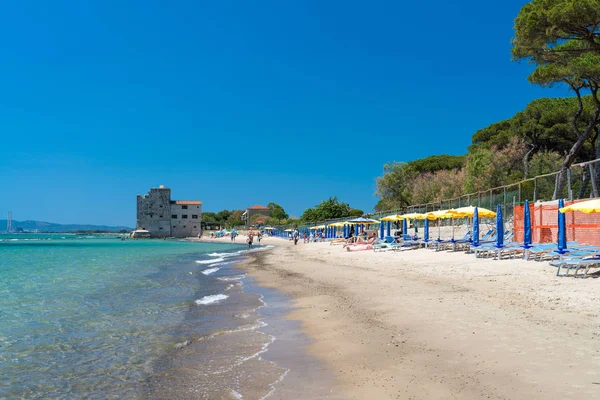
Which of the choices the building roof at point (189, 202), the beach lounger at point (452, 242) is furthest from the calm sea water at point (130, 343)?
the building roof at point (189, 202)

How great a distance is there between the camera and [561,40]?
19766mm

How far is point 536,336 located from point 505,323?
756 millimetres

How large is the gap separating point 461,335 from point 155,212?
116147mm

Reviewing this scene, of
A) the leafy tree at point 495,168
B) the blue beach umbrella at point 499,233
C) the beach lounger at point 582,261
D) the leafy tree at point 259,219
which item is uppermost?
the leafy tree at point 495,168

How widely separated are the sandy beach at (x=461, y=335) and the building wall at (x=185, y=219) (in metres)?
110

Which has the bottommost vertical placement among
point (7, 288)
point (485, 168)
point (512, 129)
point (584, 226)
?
point (7, 288)

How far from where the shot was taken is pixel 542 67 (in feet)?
69.2

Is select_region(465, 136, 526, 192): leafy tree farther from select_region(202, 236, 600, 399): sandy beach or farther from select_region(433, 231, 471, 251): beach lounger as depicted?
select_region(202, 236, 600, 399): sandy beach

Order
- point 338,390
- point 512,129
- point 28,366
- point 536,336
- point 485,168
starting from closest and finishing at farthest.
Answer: point 338,390
point 536,336
point 28,366
point 485,168
point 512,129

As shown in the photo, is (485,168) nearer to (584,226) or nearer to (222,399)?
(584,226)

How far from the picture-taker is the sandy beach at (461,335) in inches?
167

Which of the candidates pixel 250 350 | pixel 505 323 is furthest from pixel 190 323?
pixel 505 323

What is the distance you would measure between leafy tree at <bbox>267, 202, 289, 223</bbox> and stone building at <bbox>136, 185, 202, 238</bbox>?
2219 centimetres

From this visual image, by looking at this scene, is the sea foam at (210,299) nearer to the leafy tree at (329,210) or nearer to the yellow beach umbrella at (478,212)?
the yellow beach umbrella at (478,212)
